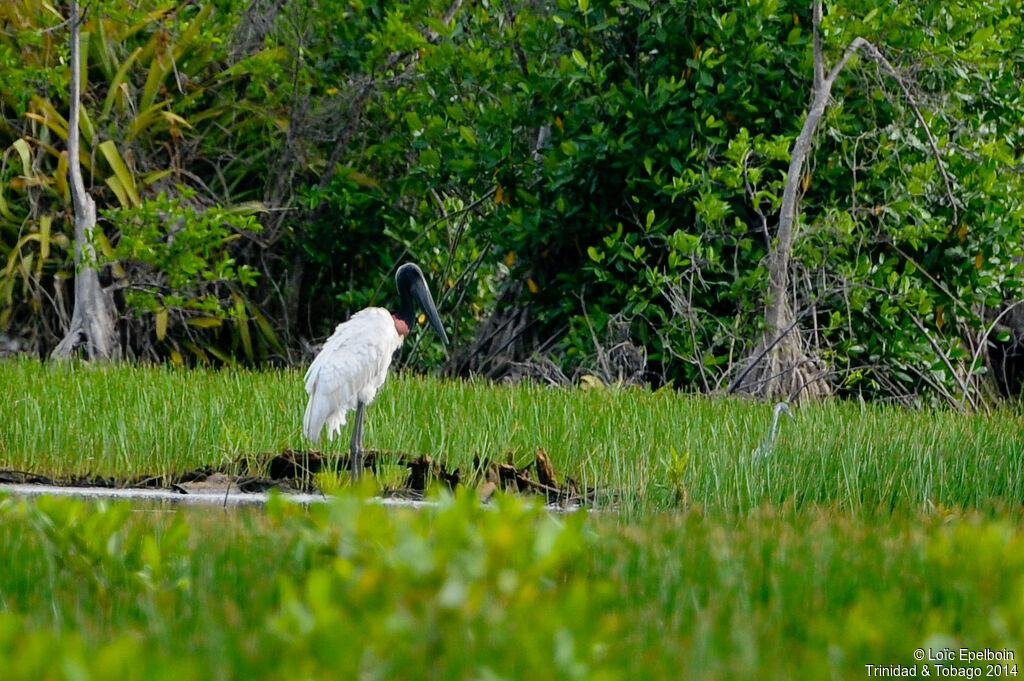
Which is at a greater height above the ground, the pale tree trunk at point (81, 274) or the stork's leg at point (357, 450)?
the pale tree trunk at point (81, 274)

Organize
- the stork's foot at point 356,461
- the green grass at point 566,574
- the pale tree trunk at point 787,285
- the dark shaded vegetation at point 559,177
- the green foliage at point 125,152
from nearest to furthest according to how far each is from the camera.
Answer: the green grass at point 566,574 → the stork's foot at point 356,461 → the pale tree trunk at point 787,285 → the dark shaded vegetation at point 559,177 → the green foliage at point 125,152

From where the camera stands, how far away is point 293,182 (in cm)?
1364

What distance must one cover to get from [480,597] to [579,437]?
14.3 feet

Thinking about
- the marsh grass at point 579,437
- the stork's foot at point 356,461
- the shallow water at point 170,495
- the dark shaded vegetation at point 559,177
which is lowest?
the shallow water at point 170,495

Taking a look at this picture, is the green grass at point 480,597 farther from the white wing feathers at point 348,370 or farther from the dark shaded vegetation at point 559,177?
the dark shaded vegetation at point 559,177

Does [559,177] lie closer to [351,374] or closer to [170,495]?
[351,374]

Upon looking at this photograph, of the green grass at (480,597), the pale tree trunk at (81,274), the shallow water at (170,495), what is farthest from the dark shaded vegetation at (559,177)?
the green grass at (480,597)

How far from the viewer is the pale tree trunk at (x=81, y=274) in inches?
410

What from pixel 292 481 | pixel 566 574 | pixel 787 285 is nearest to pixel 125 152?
pixel 787 285

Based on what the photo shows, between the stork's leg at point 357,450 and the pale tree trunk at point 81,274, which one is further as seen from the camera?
the pale tree trunk at point 81,274

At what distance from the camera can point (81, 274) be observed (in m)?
10.7

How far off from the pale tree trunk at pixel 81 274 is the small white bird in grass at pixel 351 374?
365cm

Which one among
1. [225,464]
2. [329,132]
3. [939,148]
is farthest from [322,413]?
[329,132]

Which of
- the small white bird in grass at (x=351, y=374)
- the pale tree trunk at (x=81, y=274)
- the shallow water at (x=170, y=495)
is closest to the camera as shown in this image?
the shallow water at (x=170, y=495)
